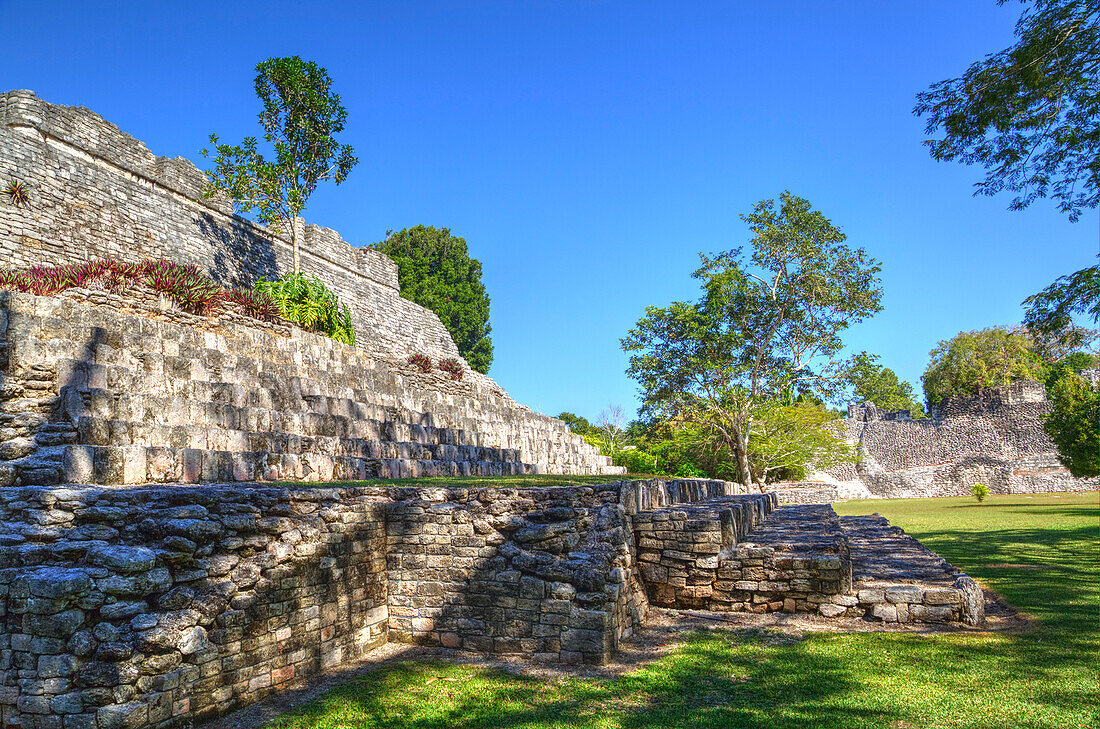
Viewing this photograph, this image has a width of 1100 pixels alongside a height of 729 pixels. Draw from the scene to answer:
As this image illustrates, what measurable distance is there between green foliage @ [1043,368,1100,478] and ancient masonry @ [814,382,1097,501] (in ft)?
27.6

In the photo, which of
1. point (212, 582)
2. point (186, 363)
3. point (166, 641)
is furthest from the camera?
point (186, 363)

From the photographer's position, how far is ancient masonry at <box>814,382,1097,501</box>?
108ft

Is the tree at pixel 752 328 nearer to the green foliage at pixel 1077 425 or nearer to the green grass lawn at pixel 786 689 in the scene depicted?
the green foliage at pixel 1077 425

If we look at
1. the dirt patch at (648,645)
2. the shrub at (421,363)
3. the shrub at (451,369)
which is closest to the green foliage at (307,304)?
the shrub at (421,363)

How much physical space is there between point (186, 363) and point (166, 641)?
4.05m

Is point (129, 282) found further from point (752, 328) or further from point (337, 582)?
point (752, 328)

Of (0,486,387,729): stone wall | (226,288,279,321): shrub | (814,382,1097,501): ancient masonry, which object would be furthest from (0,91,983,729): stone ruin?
(814,382,1097,501): ancient masonry

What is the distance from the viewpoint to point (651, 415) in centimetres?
2586

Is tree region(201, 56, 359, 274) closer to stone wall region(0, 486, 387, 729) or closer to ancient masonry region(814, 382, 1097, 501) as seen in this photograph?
stone wall region(0, 486, 387, 729)

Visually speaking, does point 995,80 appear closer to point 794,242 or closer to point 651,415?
point 794,242

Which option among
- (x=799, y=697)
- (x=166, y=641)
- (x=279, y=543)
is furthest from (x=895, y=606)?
(x=166, y=641)

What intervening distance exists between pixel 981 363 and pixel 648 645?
4986 centimetres

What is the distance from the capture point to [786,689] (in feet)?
13.0

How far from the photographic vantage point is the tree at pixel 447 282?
116 ft
